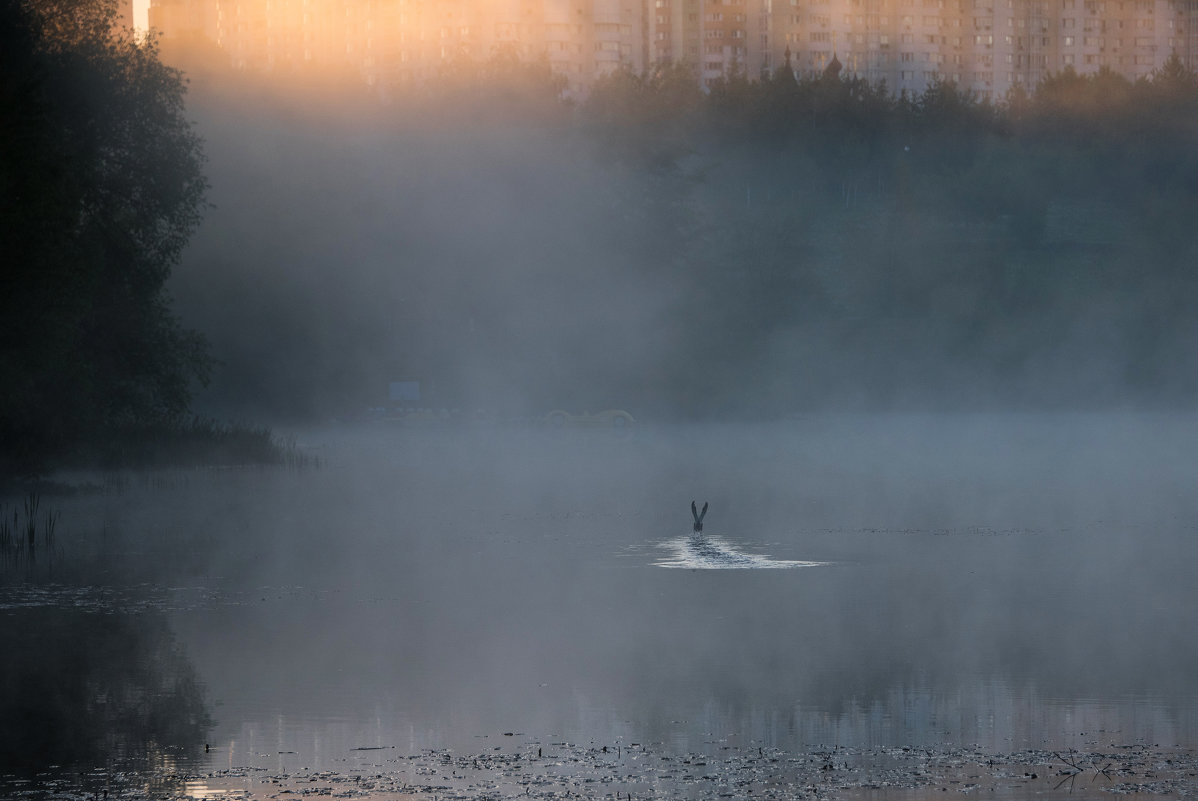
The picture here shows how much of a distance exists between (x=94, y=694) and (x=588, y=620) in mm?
6245

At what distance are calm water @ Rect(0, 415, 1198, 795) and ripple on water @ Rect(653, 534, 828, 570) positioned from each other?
0.38 ft

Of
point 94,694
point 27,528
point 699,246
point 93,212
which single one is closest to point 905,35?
point 699,246

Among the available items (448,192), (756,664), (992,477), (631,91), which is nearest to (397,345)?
(448,192)

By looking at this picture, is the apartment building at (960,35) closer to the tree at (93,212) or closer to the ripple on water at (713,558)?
the tree at (93,212)

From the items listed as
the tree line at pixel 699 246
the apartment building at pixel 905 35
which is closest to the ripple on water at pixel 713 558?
the tree line at pixel 699 246

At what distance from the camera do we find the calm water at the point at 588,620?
1267cm

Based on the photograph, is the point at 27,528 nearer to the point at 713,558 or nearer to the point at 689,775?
the point at 713,558

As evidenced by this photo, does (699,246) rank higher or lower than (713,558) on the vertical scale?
higher

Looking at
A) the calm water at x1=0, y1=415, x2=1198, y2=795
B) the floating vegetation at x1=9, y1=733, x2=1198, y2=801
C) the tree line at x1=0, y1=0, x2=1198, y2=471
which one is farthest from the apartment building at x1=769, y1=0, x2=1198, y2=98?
the floating vegetation at x1=9, y1=733, x2=1198, y2=801

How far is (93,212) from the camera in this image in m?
39.2

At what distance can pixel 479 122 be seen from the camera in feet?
277

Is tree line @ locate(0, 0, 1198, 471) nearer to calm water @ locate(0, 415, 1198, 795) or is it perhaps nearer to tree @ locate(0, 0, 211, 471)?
tree @ locate(0, 0, 211, 471)

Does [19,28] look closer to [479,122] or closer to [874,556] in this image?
[874,556]

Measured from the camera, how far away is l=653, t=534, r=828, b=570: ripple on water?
2331 cm
